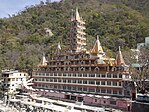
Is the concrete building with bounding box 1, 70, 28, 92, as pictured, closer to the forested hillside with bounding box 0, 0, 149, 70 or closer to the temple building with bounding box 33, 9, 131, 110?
the temple building with bounding box 33, 9, 131, 110

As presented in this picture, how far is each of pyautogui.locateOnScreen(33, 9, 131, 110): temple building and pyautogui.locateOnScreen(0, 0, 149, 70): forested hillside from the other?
14882 mm

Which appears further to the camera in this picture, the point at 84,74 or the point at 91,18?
the point at 91,18

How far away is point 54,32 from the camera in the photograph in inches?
3659

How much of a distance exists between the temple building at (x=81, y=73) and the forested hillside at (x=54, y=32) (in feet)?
48.8

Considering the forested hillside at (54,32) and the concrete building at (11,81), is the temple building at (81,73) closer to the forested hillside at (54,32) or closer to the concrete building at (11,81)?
the concrete building at (11,81)

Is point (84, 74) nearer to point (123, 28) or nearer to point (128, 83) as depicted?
point (128, 83)

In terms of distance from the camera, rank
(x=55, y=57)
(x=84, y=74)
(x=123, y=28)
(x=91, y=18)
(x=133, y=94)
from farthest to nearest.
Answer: (x=91, y=18) → (x=123, y=28) → (x=55, y=57) → (x=84, y=74) → (x=133, y=94)

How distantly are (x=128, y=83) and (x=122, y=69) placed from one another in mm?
2394

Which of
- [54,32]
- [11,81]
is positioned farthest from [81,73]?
[54,32]

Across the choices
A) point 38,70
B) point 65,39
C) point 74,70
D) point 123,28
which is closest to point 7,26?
point 65,39

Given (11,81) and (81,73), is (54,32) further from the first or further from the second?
(81,73)

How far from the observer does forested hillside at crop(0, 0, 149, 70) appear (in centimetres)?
7125

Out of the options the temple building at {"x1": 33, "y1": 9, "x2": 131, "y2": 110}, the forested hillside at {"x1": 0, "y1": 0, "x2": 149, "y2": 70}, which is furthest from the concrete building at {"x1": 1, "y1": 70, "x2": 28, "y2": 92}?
the forested hillside at {"x1": 0, "y1": 0, "x2": 149, "y2": 70}

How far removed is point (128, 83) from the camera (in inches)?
1411
